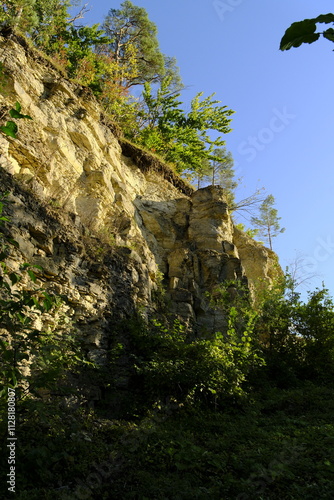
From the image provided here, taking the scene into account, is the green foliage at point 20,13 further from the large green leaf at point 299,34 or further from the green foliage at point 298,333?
the large green leaf at point 299,34

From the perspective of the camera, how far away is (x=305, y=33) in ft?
4.48

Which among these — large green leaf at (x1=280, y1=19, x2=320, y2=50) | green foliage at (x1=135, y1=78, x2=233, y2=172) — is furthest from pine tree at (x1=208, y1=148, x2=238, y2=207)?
large green leaf at (x1=280, y1=19, x2=320, y2=50)

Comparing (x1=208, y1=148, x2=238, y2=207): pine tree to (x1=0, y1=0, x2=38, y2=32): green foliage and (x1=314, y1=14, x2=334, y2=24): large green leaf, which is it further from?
(x1=314, y1=14, x2=334, y2=24): large green leaf

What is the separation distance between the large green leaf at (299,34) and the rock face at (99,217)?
6.13 m

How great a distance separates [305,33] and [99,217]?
9.42 metres

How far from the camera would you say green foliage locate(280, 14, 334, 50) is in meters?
1.31

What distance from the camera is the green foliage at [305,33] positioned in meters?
1.31

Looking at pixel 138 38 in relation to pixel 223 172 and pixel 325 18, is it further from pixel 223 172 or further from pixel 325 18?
pixel 325 18

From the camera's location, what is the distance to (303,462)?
15.5ft

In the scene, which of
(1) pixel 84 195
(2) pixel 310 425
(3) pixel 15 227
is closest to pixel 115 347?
(3) pixel 15 227

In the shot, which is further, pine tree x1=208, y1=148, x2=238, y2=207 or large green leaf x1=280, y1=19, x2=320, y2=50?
pine tree x1=208, y1=148, x2=238, y2=207

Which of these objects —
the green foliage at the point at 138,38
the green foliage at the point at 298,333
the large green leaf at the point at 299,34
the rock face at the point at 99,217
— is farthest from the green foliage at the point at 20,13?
the large green leaf at the point at 299,34

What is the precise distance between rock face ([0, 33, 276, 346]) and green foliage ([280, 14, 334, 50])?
6.13 meters

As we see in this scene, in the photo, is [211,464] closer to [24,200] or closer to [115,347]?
[115,347]
